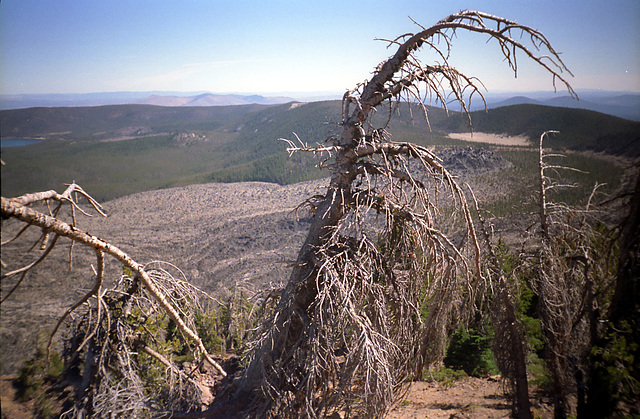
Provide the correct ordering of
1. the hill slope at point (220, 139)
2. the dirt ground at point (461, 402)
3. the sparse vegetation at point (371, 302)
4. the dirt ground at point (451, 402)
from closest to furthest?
1. the sparse vegetation at point (371, 302)
2. the dirt ground at point (451, 402)
3. the dirt ground at point (461, 402)
4. the hill slope at point (220, 139)

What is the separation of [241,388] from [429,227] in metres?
3.44

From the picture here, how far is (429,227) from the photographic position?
12.3ft

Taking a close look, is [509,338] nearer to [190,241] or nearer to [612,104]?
[190,241]

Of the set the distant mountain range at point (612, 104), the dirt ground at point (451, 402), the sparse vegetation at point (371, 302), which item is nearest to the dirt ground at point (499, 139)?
the distant mountain range at point (612, 104)

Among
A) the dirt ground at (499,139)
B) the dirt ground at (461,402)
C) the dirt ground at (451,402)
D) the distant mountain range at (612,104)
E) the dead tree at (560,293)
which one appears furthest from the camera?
the dirt ground at (499,139)

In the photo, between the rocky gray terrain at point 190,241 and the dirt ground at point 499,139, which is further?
the dirt ground at point 499,139

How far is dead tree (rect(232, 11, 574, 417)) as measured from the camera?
12.0 ft

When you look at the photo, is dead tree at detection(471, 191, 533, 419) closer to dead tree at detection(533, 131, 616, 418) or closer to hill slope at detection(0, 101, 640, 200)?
dead tree at detection(533, 131, 616, 418)

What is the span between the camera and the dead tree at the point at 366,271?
367cm

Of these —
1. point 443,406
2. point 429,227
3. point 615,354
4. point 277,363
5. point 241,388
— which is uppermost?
point 429,227

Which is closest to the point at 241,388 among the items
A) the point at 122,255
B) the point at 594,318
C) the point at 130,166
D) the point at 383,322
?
the point at 383,322

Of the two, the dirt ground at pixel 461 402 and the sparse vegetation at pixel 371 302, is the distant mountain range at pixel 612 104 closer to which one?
the sparse vegetation at pixel 371 302

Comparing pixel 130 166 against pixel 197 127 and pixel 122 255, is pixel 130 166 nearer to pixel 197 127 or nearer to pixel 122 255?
pixel 197 127

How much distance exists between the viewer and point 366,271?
4012mm
